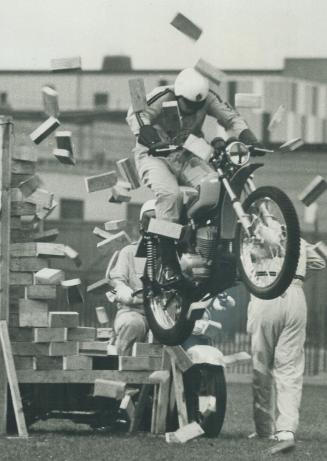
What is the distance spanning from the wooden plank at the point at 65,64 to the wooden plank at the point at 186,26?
1.05 m

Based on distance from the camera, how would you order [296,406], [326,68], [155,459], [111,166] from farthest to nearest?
[326,68], [111,166], [296,406], [155,459]

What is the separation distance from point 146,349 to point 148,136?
255 cm

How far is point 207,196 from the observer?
12.0 meters

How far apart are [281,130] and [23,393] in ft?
102

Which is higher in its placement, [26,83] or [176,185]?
[26,83]

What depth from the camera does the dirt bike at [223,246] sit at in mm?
11344

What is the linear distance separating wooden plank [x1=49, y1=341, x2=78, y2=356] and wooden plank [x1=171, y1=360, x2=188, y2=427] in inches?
36.9

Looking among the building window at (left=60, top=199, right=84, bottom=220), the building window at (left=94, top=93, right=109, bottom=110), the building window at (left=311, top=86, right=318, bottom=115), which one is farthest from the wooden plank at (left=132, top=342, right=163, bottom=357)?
the building window at (left=94, top=93, right=109, bottom=110)

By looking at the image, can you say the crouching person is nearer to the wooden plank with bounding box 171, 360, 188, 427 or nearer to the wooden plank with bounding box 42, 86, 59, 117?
the wooden plank with bounding box 171, 360, 188, 427

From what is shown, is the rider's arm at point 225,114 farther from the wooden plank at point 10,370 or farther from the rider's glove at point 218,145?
the wooden plank at point 10,370

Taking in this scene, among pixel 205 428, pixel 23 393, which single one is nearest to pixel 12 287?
pixel 23 393

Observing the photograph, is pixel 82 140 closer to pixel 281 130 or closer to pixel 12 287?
pixel 281 130

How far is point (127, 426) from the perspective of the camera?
1436cm

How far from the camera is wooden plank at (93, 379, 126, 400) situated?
524 inches
